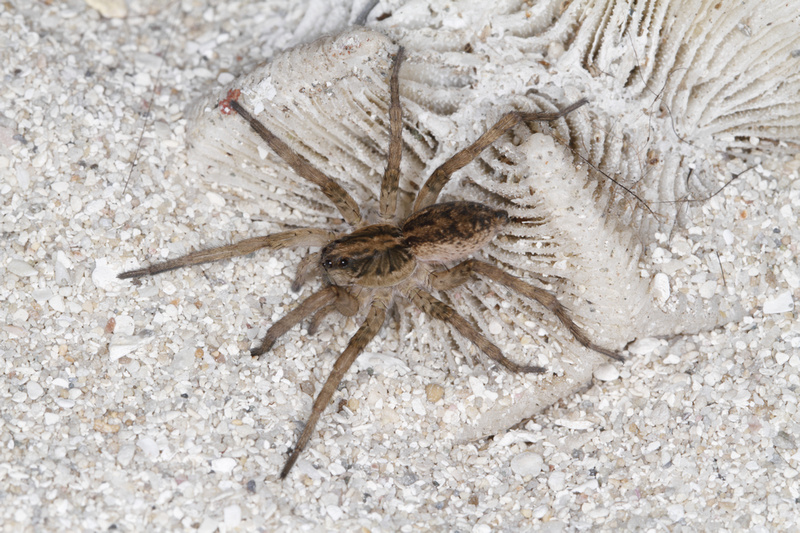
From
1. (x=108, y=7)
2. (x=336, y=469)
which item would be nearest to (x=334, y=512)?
(x=336, y=469)

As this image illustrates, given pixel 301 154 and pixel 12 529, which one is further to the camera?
pixel 301 154

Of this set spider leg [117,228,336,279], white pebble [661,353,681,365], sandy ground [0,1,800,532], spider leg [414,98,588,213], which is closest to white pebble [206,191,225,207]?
sandy ground [0,1,800,532]

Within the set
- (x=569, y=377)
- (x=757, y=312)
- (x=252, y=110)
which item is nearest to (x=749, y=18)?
(x=757, y=312)

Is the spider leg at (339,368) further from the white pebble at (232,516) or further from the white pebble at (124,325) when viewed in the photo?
the white pebble at (124,325)

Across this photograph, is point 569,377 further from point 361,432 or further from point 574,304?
point 361,432

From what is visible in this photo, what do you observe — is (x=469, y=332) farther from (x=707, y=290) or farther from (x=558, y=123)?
(x=707, y=290)

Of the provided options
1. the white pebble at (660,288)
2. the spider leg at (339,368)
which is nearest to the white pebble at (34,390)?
the spider leg at (339,368)

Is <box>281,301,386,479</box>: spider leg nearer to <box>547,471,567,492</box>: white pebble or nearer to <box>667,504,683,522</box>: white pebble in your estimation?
<box>547,471,567,492</box>: white pebble
